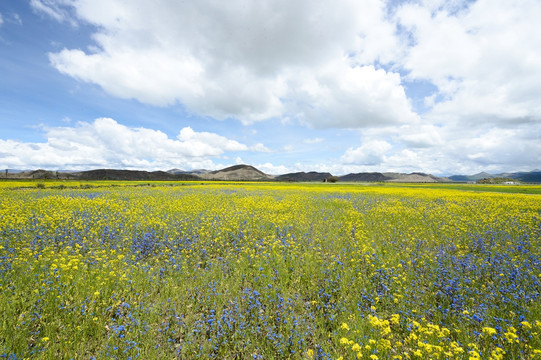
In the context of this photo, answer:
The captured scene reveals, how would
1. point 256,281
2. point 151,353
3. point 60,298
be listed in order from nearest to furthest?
point 151,353 < point 60,298 < point 256,281

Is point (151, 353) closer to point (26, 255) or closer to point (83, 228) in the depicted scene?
point (26, 255)

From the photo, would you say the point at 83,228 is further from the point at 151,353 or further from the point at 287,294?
the point at 287,294

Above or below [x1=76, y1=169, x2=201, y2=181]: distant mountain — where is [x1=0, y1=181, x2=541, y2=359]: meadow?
below

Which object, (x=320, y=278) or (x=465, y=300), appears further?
(x=320, y=278)

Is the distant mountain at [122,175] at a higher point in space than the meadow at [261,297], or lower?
higher

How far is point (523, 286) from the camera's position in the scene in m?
5.84

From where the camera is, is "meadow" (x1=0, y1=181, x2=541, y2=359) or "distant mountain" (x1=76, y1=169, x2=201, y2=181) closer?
"meadow" (x1=0, y1=181, x2=541, y2=359)

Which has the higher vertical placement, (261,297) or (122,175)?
(122,175)

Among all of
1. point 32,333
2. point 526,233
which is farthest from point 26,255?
point 526,233

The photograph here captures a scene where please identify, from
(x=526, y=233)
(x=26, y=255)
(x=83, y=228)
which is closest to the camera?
(x=26, y=255)

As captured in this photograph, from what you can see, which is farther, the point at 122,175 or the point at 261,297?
the point at 122,175

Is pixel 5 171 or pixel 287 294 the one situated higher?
pixel 5 171

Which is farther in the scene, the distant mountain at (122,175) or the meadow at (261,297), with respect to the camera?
the distant mountain at (122,175)

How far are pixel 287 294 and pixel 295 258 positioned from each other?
6.98 feet
